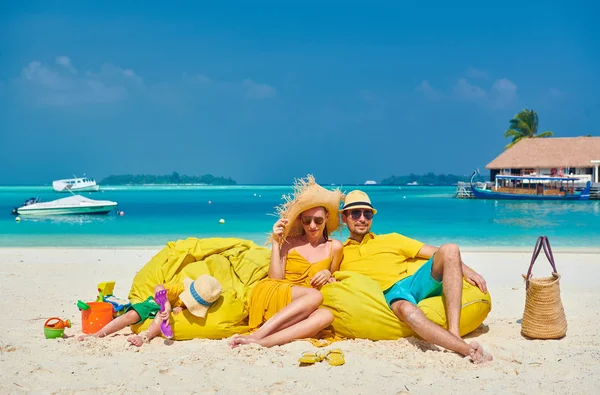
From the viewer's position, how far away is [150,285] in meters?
4.71

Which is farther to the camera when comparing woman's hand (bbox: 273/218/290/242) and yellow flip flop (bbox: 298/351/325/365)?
woman's hand (bbox: 273/218/290/242)

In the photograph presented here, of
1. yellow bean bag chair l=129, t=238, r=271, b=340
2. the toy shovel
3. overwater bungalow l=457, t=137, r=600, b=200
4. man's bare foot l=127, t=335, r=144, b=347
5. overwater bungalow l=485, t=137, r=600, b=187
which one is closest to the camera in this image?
man's bare foot l=127, t=335, r=144, b=347

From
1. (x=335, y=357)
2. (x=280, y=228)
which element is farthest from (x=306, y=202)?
(x=335, y=357)

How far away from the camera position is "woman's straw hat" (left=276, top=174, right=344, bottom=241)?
14.8 feet

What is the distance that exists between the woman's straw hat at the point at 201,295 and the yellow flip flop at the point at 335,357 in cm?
100

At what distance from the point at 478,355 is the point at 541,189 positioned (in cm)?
3876

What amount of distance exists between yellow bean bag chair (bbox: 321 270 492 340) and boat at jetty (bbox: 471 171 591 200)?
36.1 metres

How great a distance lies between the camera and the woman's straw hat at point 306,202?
178 inches

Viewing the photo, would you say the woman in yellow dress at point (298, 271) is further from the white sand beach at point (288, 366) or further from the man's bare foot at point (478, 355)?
the man's bare foot at point (478, 355)

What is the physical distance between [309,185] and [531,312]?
1.99 meters

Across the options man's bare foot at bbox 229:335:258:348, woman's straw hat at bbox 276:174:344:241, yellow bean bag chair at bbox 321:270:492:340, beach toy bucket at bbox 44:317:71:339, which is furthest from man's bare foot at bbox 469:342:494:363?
beach toy bucket at bbox 44:317:71:339

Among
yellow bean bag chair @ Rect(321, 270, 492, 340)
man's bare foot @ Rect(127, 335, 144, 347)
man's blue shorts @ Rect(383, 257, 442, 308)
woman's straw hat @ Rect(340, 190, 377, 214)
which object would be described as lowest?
man's bare foot @ Rect(127, 335, 144, 347)

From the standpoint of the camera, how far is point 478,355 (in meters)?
3.54

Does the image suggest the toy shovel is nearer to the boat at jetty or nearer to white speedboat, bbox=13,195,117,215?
white speedboat, bbox=13,195,117,215
